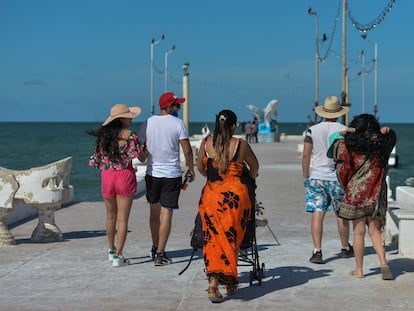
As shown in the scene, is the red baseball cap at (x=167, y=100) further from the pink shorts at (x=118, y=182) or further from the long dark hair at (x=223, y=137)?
the long dark hair at (x=223, y=137)

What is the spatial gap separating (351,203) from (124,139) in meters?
2.34

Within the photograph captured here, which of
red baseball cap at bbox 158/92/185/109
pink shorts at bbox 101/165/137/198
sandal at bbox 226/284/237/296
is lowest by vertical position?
sandal at bbox 226/284/237/296

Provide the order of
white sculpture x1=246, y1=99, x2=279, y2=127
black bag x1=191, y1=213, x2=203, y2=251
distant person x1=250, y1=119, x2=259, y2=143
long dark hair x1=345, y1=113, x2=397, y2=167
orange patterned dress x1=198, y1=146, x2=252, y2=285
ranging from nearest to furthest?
orange patterned dress x1=198, y1=146, x2=252, y2=285 < black bag x1=191, y1=213, x2=203, y2=251 < long dark hair x1=345, y1=113, x2=397, y2=167 < distant person x1=250, y1=119, x2=259, y2=143 < white sculpture x1=246, y1=99, x2=279, y2=127

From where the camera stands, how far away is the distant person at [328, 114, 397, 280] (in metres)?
7.77

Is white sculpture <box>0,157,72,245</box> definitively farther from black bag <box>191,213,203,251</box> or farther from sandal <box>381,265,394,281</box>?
sandal <box>381,265,394,281</box>

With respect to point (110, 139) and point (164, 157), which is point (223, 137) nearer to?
point (164, 157)

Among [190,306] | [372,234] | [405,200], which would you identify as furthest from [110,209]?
[405,200]

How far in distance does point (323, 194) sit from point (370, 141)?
120 cm

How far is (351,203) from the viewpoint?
311 inches

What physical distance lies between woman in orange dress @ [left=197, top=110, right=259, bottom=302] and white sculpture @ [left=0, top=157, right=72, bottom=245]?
3.44 m

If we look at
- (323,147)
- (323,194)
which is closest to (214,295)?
(323,194)

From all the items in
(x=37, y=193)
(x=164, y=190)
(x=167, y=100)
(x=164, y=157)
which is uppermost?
(x=167, y=100)

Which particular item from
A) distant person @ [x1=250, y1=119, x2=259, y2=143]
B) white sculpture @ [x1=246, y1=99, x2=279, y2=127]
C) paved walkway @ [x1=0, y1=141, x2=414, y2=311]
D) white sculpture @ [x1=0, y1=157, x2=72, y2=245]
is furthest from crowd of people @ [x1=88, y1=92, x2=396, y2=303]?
white sculpture @ [x1=246, y1=99, x2=279, y2=127]

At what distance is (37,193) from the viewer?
32.8ft
